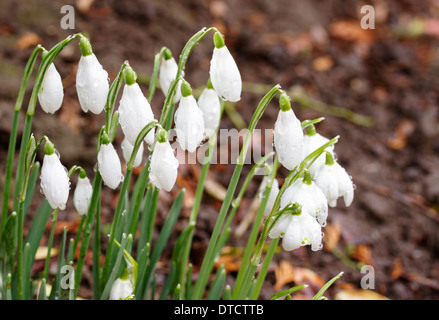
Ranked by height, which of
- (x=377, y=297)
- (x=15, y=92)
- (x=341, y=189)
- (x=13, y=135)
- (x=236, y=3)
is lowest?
(x=377, y=297)

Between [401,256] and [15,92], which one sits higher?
[15,92]

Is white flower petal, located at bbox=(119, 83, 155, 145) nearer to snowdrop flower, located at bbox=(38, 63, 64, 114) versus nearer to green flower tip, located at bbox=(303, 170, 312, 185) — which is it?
snowdrop flower, located at bbox=(38, 63, 64, 114)

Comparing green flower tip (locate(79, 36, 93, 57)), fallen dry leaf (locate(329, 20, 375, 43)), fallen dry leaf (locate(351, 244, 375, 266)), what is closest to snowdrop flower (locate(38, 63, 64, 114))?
green flower tip (locate(79, 36, 93, 57))

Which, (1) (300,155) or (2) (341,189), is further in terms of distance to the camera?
(2) (341,189)

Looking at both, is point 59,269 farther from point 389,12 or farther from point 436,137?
point 389,12

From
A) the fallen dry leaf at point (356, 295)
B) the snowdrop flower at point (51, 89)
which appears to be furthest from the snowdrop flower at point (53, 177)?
the fallen dry leaf at point (356, 295)
